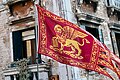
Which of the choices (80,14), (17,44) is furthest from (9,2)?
(80,14)

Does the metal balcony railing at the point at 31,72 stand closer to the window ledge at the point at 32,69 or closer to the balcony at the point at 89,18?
the window ledge at the point at 32,69

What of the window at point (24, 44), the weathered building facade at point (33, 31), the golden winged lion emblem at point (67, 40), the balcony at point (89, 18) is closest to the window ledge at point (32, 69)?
the weathered building facade at point (33, 31)

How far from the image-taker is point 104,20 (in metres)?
12.3

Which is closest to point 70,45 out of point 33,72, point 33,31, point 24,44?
point 33,72

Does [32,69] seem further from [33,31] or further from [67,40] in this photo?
[67,40]

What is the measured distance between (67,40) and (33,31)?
12.9 feet

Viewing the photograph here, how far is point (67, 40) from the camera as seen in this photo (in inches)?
271

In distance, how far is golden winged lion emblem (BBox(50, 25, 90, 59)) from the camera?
6.70m

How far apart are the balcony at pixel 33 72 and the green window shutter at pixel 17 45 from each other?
28.7 inches

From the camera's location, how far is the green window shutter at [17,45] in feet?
35.3

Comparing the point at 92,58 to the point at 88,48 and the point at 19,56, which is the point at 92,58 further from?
the point at 19,56

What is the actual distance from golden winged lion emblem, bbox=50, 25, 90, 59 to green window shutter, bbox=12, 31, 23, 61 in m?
4.31

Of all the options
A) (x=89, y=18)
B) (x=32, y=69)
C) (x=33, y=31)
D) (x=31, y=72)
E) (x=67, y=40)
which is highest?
(x=89, y=18)

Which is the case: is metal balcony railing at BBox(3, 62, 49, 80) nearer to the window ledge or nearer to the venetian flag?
the window ledge
